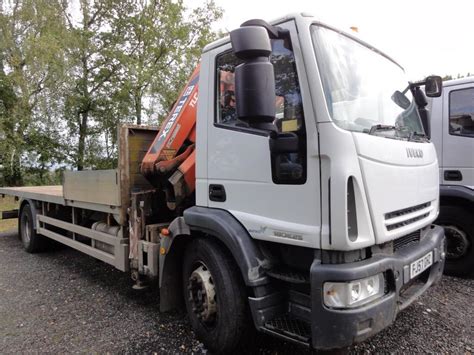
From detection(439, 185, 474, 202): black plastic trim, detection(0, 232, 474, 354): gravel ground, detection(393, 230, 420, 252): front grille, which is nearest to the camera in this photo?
detection(393, 230, 420, 252): front grille

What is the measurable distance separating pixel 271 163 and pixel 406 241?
119 centimetres

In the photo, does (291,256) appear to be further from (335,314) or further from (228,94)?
(228,94)

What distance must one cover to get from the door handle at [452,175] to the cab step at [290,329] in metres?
3.17

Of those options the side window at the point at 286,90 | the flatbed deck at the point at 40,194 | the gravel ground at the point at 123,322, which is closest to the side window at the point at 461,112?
the gravel ground at the point at 123,322

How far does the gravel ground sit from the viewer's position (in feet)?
9.84

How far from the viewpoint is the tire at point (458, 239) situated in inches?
170

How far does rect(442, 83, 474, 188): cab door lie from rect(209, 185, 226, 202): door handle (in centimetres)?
316

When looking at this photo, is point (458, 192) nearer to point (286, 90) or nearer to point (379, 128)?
point (379, 128)

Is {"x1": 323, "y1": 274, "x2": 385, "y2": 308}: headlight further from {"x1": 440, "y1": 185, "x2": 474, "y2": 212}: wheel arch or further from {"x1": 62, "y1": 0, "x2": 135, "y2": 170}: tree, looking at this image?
{"x1": 62, "y1": 0, "x2": 135, "y2": 170}: tree

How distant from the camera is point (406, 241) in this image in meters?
2.69

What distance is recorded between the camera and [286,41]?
2.39m

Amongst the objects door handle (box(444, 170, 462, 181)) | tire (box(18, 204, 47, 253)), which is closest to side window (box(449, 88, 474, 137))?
door handle (box(444, 170, 462, 181))

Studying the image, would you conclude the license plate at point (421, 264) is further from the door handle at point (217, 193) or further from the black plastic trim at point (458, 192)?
the black plastic trim at point (458, 192)

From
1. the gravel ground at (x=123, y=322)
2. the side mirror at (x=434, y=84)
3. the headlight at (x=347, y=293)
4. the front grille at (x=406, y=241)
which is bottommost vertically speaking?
the gravel ground at (x=123, y=322)
